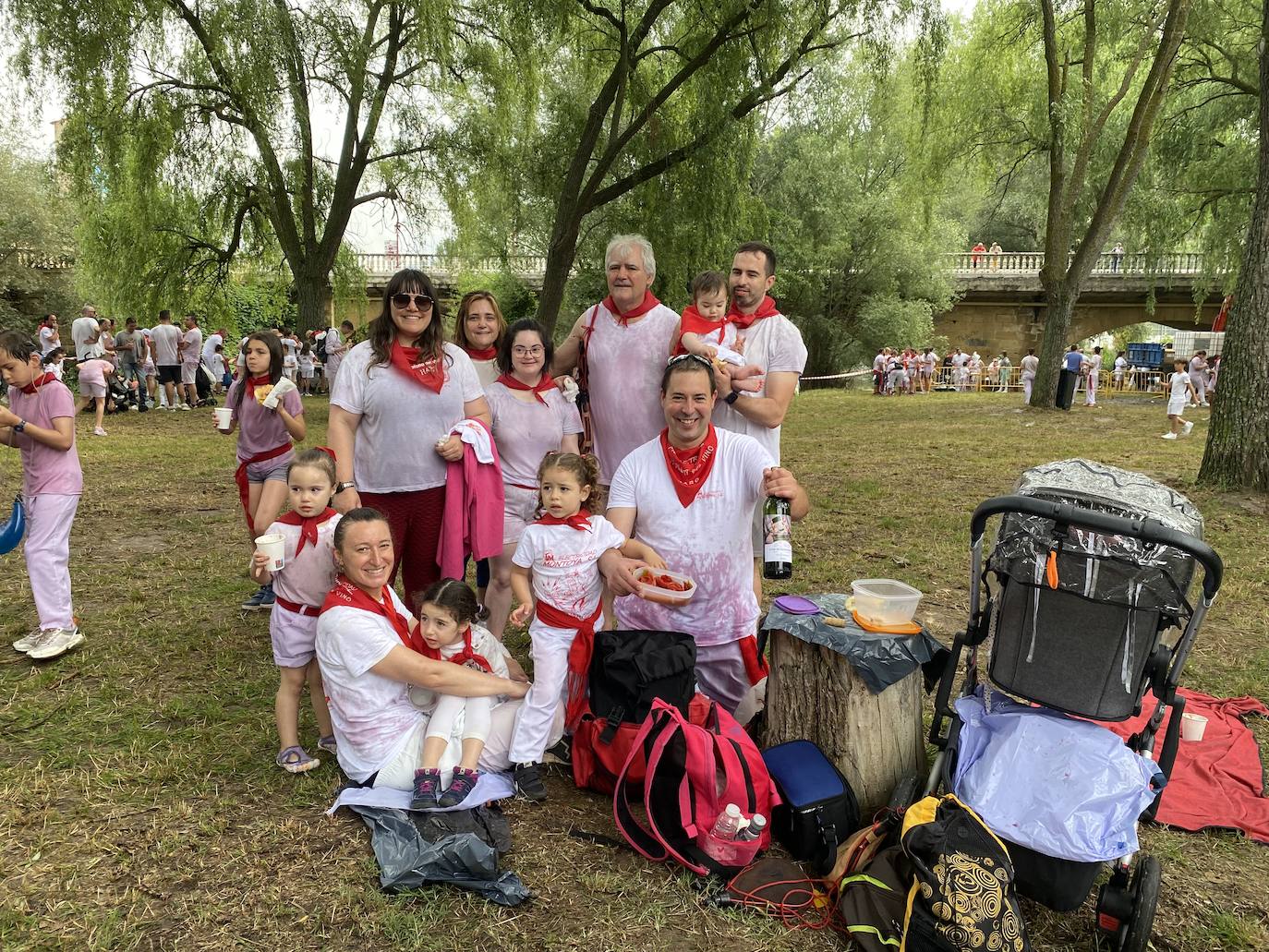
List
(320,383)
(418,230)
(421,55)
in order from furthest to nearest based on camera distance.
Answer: (320,383)
(418,230)
(421,55)

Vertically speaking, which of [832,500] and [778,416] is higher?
[778,416]

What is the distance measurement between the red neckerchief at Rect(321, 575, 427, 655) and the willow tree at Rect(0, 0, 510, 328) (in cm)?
849

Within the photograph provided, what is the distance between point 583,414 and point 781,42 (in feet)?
27.6

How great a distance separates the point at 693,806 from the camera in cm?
278

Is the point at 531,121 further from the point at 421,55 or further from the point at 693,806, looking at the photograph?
the point at 693,806

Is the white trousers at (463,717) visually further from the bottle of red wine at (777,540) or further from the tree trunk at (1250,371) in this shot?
the tree trunk at (1250,371)

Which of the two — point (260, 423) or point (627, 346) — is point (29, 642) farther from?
point (627, 346)

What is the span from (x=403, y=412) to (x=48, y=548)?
2.14 meters

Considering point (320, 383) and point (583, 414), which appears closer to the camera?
point (583, 414)

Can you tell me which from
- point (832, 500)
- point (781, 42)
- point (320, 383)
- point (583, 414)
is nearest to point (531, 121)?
point (781, 42)

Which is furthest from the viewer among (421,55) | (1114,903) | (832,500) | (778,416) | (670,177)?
(421,55)

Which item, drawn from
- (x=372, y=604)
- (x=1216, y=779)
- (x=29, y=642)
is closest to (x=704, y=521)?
(x=372, y=604)

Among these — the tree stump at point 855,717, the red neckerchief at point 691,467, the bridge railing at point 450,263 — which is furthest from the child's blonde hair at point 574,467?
the bridge railing at point 450,263

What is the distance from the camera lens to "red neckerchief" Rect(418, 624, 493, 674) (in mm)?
3260
